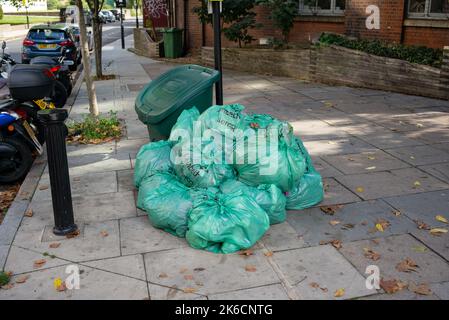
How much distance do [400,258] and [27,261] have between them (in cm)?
297

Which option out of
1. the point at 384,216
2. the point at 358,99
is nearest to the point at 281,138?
the point at 384,216

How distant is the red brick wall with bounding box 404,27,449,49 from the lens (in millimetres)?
10688

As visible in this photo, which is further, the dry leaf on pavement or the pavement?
the dry leaf on pavement

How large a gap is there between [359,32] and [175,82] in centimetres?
795

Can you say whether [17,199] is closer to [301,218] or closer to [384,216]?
[301,218]

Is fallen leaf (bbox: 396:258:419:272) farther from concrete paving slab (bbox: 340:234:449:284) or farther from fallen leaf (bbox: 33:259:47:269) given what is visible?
fallen leaf (bbox: 33:259:47:269)

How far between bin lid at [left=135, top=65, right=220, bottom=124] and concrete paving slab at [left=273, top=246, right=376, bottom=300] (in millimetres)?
2350

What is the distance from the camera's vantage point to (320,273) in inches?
148

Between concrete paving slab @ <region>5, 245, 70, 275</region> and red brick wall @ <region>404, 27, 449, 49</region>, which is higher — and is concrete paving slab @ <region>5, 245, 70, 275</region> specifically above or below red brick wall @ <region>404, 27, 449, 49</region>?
below

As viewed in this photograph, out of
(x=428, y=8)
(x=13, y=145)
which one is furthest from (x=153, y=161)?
(x=428, y=8)

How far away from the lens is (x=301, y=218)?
475 cm

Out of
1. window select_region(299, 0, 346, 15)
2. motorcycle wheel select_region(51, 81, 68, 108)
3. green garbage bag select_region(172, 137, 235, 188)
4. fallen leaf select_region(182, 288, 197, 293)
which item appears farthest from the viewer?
window select_region(299, 0, 346, 15)

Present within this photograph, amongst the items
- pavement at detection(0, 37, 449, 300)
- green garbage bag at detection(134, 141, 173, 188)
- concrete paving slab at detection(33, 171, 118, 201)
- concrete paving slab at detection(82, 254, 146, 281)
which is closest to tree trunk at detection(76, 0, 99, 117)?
pavement at detection(0, 37, 449, 300)

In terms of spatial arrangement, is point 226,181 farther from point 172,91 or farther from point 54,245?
point 172,91
